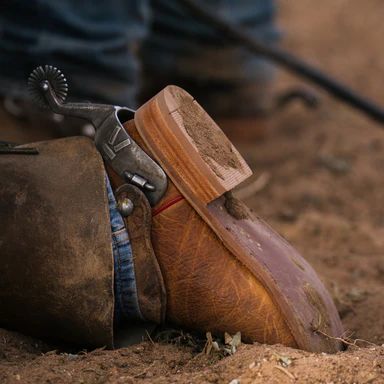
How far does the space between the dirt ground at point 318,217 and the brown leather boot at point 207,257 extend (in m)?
0.05

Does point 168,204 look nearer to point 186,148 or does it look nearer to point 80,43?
point 186,148

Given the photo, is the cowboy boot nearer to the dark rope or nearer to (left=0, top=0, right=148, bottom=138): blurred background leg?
(left=0, top=0, right=148, bottom=138): blurred background leg

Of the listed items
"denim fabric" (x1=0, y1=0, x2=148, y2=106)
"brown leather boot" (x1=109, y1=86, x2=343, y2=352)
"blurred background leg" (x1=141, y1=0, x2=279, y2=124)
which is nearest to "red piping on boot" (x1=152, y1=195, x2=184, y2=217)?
"brown leather boot" (x1=109, y1=86, x2=343, y2=352)

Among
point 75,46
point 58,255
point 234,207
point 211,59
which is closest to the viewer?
point 58,255

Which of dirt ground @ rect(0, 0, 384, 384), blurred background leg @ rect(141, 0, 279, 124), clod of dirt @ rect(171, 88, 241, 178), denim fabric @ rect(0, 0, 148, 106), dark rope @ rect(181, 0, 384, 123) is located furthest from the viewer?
blurred background leg @ rect(141, 0, 279, 124)

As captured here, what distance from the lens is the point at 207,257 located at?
1267 mm

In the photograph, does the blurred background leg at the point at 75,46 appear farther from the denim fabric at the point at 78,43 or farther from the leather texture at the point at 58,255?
the leather texture at the point at 58,255

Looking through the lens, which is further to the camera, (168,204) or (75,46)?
(75,46)

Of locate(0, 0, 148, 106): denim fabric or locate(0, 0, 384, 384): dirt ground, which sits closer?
locate(0, 0, 384, 384): dirt ground

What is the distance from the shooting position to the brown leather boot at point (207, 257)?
1.25 m

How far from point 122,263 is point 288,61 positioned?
167 centimetres

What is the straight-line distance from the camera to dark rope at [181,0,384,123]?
271 cm

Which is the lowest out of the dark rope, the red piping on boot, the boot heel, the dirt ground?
the dirt ground

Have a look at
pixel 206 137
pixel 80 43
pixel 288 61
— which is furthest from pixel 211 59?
pixel 206 137
